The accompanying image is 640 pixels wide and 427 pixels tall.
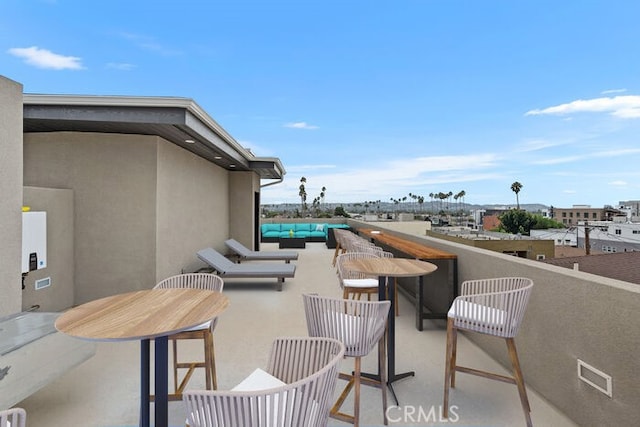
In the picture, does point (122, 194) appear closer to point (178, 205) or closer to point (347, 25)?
point (178, 205)

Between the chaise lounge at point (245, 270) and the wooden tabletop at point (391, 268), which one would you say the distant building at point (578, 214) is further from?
the wooden tabletop at point (391, 268)

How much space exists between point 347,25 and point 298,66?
3.13 metres

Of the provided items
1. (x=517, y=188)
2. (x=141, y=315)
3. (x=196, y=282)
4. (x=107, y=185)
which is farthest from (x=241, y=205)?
(x=517, y=188)

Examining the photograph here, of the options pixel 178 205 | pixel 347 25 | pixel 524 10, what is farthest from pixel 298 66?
pixel 178 205

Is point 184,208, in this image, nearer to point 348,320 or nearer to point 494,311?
point 348,320

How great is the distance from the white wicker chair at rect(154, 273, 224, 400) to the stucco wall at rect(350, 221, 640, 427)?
83.8 inches

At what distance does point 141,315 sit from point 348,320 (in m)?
1.13

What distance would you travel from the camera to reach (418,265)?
9.80ft

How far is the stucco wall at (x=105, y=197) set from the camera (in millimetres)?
4859

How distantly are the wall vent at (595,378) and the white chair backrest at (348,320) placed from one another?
1.30m

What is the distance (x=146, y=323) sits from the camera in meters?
1.56

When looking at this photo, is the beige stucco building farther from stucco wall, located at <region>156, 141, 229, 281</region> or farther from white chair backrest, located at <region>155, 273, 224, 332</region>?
white chair backrest, located at <region>155, 273, 224, 332</region>

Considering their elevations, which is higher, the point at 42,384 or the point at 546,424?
the point at 42,384

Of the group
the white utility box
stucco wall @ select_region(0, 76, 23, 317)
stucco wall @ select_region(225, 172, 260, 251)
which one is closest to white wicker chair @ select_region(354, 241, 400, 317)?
stucco wall @ select_region(0, 76, 23, 317)
